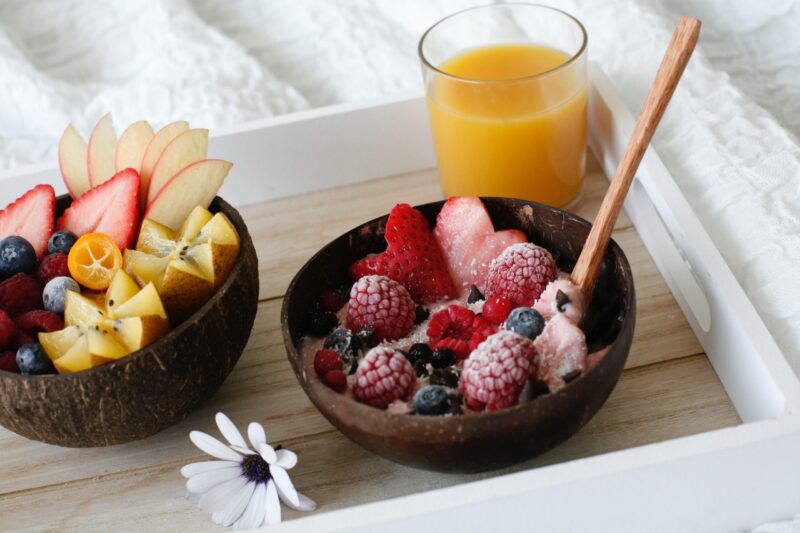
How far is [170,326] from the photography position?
108cm

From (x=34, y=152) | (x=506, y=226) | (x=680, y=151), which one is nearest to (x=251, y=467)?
(x=506, y=226)

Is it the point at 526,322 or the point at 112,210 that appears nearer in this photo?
the point at 526,322

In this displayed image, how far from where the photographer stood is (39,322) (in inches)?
42.4

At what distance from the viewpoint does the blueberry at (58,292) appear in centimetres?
110

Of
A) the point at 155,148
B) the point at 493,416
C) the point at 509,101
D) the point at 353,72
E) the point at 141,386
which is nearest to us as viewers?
the point at 493,416

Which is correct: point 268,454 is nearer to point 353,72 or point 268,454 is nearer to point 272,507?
point 272,507

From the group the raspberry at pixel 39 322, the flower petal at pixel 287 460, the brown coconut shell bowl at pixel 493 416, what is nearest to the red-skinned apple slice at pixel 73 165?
the raspberry at pixel 39 322

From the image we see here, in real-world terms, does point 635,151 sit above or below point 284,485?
above

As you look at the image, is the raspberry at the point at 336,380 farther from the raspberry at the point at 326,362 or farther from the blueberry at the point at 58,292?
the blueberry at the point at 58,292

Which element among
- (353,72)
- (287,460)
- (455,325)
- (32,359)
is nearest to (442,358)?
(455,325)

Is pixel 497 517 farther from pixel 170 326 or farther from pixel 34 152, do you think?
pixel 34 152

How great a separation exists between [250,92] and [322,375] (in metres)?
0.98

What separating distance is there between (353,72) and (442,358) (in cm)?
113

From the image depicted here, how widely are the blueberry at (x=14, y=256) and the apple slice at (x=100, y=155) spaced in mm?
170
